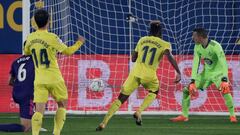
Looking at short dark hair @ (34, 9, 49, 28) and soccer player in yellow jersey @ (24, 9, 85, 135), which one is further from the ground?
short dark hair @ (34, 9, 49, 28)

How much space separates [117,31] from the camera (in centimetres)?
1738

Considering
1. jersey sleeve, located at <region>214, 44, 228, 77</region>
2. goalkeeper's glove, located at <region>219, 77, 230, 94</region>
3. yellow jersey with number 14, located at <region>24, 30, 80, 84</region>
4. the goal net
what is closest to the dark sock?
yellow jersey with number 14, located at <region>24, 30, 80, 84</region>

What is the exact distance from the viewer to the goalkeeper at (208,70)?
14.6 meters

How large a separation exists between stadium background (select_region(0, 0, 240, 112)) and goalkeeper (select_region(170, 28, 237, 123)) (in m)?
2.29

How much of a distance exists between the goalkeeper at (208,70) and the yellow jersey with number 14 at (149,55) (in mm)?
1909

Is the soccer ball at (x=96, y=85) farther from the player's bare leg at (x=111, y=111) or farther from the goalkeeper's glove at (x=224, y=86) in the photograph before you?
the player's bare leg at (x=111, y=111)

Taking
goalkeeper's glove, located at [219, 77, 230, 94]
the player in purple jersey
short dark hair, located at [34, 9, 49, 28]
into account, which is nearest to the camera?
short dark hair, located at [34, 9, 49, 28]

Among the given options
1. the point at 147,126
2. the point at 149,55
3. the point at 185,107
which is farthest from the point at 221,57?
the point at 149,55

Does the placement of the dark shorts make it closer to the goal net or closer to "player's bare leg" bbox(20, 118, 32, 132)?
"player's bare leg" bbox(20, 118, 32, 132)

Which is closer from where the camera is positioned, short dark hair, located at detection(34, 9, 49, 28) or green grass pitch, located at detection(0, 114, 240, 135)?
short dark hair, located at detection(34, 9, 49, 28)

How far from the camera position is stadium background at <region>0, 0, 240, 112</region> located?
1684cm

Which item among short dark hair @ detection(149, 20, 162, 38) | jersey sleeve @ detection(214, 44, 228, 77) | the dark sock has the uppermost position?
short dark hair @ detection(149, 20, 162, 38)

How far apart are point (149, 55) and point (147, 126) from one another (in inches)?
52.5

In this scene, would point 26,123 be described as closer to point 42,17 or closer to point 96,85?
point 42,17
